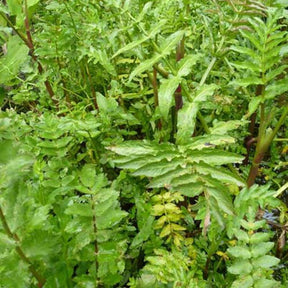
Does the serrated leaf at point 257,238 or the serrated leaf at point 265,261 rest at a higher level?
the serrated leaf at point 257,238

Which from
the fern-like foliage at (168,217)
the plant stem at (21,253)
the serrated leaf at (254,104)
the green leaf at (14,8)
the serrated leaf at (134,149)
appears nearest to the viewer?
the plant stem at (21,253)

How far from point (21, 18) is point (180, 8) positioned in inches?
25.2

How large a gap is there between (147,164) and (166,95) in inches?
8.4

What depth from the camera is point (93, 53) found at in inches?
68.4

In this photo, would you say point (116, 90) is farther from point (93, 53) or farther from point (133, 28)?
point (133, 28)

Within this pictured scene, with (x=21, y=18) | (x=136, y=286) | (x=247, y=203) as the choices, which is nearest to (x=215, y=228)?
(x=247, y=203)

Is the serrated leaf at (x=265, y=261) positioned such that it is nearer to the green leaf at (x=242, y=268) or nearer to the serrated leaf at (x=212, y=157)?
the green leaf at (x=242, y=268)

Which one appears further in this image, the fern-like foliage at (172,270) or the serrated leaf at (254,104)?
the serrated leaf at (254,104)

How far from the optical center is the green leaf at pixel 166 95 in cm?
122

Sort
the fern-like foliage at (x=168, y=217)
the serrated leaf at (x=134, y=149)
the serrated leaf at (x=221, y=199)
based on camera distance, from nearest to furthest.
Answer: the serrated leaf at (x=221, y=199) → the serrated leaf at (x=134, y=149) → the fern-like foliage at (x=168, y=217)

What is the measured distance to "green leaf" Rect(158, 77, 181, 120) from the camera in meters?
1.22

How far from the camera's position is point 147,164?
1165mm

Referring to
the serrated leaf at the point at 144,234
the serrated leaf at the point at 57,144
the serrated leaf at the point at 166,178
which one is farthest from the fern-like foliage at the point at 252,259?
the serrated leaf at the point at 57,144

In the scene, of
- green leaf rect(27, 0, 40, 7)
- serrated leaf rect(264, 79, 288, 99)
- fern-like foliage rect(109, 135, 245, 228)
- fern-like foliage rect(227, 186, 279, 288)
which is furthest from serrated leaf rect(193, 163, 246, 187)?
green leaf rect(27, 0, 40, 7)
